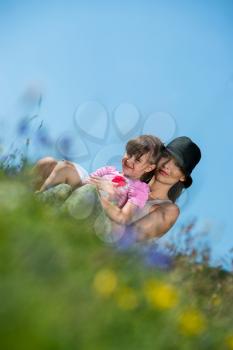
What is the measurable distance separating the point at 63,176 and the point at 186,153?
1.11m

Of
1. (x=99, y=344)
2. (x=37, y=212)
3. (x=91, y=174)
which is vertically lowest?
(x=91, y=174)

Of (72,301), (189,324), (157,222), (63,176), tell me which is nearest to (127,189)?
(157,222)

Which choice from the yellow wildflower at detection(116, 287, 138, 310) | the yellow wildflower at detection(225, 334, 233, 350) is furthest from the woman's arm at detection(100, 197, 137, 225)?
the yellow wildflower at detection(116, 287, 138, 310)

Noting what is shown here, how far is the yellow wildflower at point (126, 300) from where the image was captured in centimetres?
143

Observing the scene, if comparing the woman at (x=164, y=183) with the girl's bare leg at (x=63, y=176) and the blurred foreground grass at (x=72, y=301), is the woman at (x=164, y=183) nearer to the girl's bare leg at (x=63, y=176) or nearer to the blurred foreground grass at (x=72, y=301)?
the girl's bare leg at (x=63, y=176)

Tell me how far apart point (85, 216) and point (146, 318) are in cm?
164

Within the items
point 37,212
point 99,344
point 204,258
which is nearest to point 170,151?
point 204,258

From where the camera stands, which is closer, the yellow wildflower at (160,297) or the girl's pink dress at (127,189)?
the yellow wildflower at (160,297)

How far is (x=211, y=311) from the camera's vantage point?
2.91 m

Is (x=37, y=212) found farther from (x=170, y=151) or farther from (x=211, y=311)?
(x=170, y=151)

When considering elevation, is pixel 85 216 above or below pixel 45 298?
below

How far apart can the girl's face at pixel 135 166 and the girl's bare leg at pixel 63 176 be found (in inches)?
20.4

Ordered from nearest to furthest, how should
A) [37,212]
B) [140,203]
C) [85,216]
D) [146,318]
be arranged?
[146,318]
[37,212]
[85,216]
[140,203]

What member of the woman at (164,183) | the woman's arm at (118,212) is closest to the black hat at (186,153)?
the woman at (164,183)
